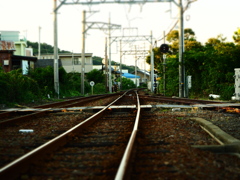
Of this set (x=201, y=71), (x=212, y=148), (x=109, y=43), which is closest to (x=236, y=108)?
(x=212, y=148)

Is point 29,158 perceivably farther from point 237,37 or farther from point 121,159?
point 237,37

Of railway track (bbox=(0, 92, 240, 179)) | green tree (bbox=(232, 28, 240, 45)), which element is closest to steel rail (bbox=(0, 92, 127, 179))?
railway track (bbox=(0, 92, 240, 179))

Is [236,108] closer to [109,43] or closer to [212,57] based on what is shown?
[212,57]

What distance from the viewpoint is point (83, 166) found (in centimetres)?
403

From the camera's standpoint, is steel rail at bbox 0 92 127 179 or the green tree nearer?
steel rail at bbox 0 92 127 179

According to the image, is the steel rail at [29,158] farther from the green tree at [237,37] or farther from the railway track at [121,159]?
the green tree at [237,37]

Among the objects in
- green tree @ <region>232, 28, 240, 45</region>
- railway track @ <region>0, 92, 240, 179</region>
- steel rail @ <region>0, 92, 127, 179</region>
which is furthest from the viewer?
green tree @ <region>232, 28, 240, 45</region>

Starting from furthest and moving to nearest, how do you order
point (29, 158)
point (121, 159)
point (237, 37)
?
point (237, 37)
point (121, 159)
point (29, 158)

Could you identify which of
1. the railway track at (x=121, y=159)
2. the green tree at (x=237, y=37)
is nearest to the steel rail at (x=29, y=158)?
the railway track at (x=121, y=159)

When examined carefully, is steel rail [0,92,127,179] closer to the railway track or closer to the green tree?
the railway track

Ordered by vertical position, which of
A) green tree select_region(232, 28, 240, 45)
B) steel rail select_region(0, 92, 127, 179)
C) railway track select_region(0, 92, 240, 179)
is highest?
green tree select_region(232, 28, 240, 45)

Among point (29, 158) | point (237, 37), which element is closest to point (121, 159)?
point (29, 158)

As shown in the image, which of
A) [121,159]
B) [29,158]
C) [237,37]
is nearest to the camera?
[29,158]

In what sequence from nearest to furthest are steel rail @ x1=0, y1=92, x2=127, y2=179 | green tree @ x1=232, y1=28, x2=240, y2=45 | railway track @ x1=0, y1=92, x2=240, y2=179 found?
steel rail @ x1=0, y1=92, x2=127, y2=179, railway track @ x1=0, y1=92, x2=240, y2=179, green tree @ x1=232, y1=28, x2=240, y2=45
